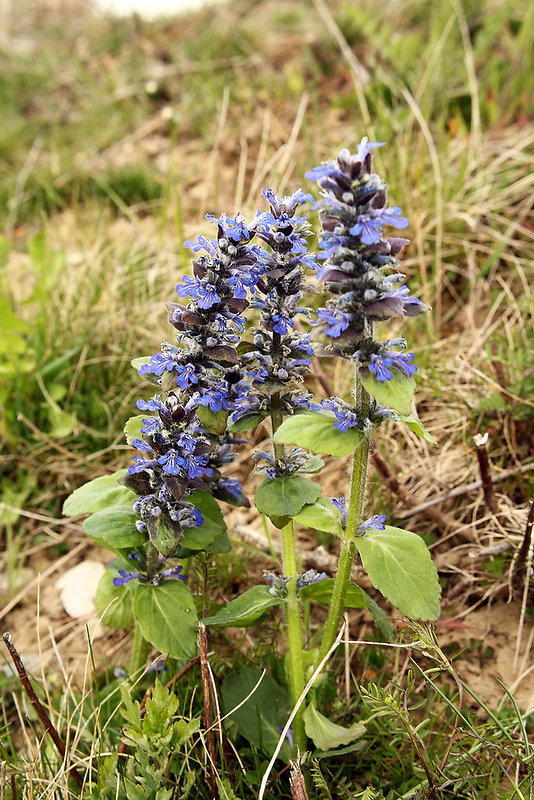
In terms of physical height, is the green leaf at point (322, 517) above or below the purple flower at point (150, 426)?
below

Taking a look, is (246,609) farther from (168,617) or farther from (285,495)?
(285,495)

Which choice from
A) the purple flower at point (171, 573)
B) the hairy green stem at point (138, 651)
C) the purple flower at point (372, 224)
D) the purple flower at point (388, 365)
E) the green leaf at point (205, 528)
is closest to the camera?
the purple flower at point (372, 224)

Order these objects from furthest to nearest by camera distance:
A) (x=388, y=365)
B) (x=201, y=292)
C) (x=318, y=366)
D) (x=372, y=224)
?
(x=318, y=366) → (x=201, y=292) → (x=388, y=365) → (x=372, y=224)

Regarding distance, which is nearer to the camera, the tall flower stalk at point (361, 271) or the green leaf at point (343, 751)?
the tall flower stalk at point (361, 271)

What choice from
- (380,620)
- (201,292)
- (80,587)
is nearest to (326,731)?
(380,620)

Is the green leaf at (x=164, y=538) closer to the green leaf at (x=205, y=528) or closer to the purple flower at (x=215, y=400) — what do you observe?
the green leaf at (x=205, y=528)

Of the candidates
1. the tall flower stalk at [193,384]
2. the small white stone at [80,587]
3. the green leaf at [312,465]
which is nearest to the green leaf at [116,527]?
the tall flower stalk at [193,384]

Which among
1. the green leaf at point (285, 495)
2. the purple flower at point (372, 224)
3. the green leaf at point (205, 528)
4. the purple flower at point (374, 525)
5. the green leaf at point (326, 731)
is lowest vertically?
the green leaf at point (326, 731)
